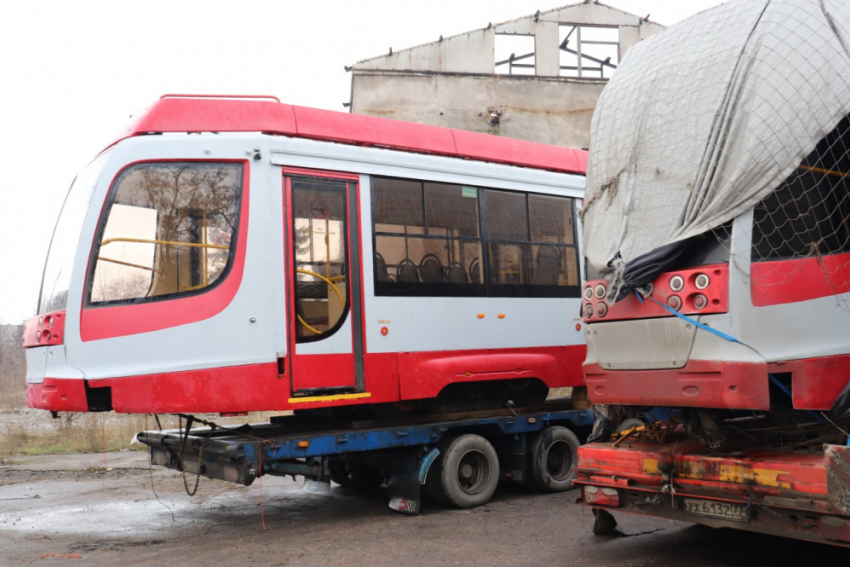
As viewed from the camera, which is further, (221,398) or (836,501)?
(221,398)

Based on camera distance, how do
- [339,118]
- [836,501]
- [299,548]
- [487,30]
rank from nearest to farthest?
[836,501]
[299,548]
[339,118]
[487,30]

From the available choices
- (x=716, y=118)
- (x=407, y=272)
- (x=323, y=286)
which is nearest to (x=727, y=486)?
(x=716, y=118)

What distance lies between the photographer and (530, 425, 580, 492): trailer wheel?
29.4 ft

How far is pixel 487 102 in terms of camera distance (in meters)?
22.8

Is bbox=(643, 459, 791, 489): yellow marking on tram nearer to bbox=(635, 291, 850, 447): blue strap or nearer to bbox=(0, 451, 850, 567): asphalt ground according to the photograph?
bbox=(635, 291, 850, 447): blue strap

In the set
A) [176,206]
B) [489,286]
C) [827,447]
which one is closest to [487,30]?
[489,286]

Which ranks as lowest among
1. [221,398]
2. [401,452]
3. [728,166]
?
[401,452]

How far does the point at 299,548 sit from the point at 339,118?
397cm

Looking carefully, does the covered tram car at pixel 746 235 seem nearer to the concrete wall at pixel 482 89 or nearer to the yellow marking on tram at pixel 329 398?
the yellow marking on tram at pixel 329 398

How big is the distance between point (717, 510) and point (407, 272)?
3761mm

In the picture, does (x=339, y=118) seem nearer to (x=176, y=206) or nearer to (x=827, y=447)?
(x=176, y=206)

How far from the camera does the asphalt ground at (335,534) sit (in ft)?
20.7

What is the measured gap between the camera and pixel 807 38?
5.44 m

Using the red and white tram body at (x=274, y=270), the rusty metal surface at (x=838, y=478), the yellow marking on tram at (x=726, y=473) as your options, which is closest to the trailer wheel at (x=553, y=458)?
the red and white tram body at (x=274, y=270)
